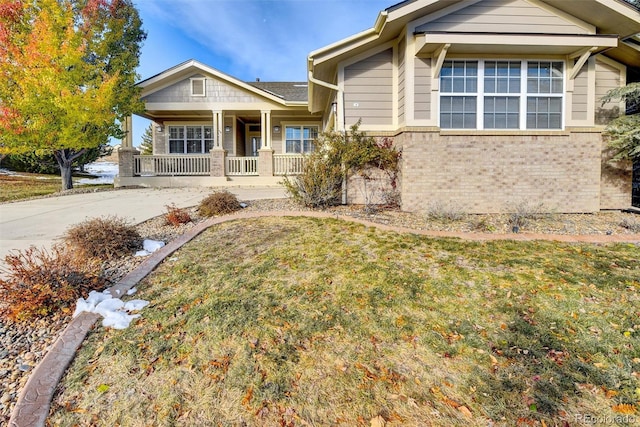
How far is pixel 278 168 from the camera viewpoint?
15.4m

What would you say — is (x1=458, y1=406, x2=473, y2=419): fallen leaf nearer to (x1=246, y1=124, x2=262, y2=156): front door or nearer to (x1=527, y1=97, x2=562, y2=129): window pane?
(x1=527, y1=97, x2=562, y2=129): window pane

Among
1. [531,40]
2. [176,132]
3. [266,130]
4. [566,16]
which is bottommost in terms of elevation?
[266,130]

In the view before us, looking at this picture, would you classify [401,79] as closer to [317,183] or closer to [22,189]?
[317,183]

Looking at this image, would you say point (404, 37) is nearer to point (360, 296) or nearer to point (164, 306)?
point (360, 296)

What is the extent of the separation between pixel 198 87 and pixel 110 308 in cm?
1402

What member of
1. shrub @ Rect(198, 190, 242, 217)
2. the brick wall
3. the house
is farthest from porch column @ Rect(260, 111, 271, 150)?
the brick wall

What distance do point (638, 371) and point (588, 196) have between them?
6.44m

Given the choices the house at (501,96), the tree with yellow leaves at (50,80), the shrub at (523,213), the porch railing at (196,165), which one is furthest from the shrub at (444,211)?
the tree with yellow leaves at (50,80)

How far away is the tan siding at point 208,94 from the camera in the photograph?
595 inches

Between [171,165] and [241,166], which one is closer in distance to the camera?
[171,165]

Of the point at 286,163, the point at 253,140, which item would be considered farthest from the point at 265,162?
the point at 253,140

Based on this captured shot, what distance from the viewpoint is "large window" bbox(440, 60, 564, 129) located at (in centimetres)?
764

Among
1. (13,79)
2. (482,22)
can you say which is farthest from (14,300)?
(13,79)

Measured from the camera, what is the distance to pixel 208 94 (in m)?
15.3
